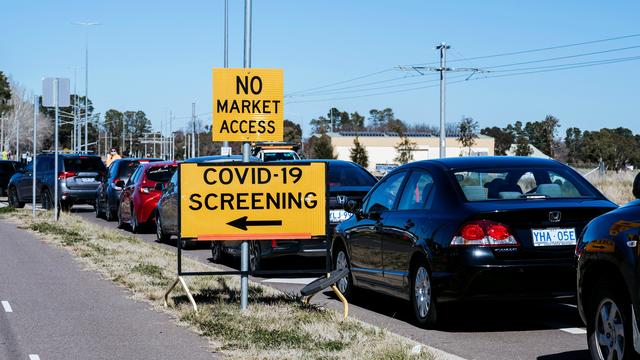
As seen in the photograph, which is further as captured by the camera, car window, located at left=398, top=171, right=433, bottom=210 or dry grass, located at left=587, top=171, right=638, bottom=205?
dry grass, located at left=587, top=171, right=638, bottom=205

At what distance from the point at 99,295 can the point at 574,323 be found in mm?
5532

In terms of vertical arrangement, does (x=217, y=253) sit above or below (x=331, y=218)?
below

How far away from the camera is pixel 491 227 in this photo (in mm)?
9492

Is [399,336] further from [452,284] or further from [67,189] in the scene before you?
[67,189]

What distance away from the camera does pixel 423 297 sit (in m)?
10.1

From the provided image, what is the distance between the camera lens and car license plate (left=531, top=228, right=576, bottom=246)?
31.2 ft

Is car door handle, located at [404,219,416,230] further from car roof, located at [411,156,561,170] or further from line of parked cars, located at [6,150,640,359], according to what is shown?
car roof, located at [411,156,561,170]

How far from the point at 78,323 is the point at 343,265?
3428mm

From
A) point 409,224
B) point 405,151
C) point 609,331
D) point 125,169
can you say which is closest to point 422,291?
point 409,224

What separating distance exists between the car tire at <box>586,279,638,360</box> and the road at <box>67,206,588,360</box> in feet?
3.39

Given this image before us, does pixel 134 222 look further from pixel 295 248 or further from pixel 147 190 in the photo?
pixel 295 248

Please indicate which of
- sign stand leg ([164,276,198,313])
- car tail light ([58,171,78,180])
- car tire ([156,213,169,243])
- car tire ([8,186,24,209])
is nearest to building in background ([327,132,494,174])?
car tire ([8,186,24,209])

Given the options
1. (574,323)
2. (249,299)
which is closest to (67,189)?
(249,299)

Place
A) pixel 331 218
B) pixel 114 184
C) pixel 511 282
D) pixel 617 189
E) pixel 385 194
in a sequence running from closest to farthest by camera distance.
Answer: pixel 511 282 → pixel 385 194 → pixel 331 218 → pixel 114 184 → pixel 617 189
